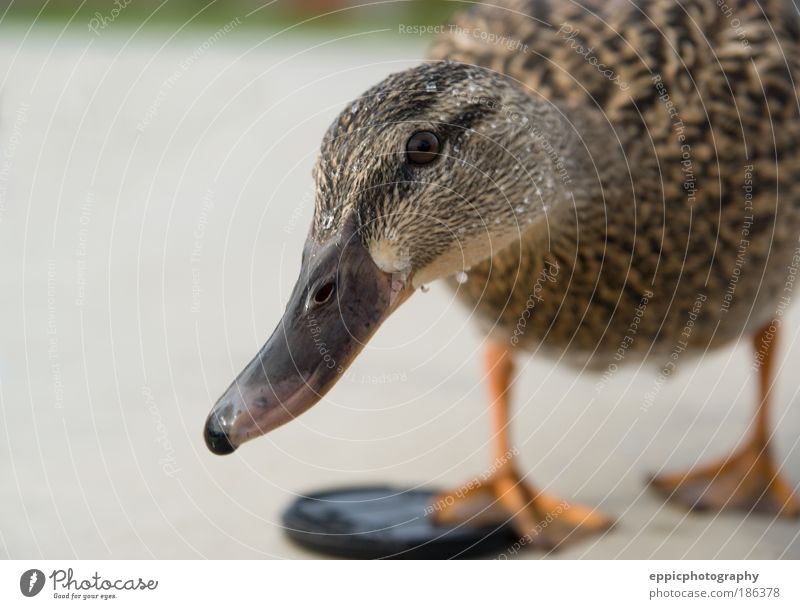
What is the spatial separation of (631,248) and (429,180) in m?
0.43

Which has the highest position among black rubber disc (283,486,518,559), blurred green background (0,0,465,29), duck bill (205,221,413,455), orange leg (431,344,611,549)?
blurred green background (0,0,465,29)

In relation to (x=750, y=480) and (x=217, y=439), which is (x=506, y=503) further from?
(x=217, y=439)

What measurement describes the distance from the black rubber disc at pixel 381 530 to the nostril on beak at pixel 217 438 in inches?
26.5

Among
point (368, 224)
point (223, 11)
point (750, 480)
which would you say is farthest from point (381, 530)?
point (223, 11)

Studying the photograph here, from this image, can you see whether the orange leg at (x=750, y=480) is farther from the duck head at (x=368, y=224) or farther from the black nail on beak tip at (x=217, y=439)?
the black nail on beak tip at (x=217, y=439)

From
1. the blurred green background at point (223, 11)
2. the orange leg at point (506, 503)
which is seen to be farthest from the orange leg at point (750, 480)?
the blurred green background at point (223, 11)

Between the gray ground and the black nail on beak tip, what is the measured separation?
0.52 m

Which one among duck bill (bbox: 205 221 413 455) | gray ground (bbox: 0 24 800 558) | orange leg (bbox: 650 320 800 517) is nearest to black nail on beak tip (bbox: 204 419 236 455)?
duck bill (bbox: 205 221 413 455)

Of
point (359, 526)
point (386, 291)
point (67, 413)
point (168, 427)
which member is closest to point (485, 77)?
point (386, 291)

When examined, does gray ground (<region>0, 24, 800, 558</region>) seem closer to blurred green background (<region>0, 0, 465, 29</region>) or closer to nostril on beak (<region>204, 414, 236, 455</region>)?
blurred green background (<region>0, 0, 465, 29</region>)

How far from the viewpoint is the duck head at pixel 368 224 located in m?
1.06

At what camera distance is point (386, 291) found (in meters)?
1.14

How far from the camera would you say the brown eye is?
1115 mm
